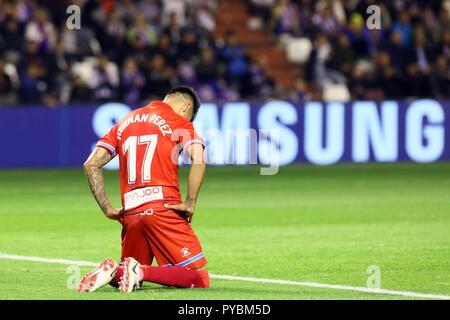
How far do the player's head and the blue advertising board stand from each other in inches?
548

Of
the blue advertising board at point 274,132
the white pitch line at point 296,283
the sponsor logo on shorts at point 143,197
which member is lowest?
the white pitch line at point 296,283

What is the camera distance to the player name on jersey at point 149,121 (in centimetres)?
1008

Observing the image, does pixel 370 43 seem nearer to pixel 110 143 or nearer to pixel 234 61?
pixel 234 61

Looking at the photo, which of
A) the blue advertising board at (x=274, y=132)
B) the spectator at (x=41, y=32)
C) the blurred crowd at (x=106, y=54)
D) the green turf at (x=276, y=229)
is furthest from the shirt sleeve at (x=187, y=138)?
the spectator at (x=41, y=32)

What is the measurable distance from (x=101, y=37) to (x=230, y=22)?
469cm

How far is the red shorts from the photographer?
32.4 feet

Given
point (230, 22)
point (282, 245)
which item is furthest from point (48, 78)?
point (282, 245)

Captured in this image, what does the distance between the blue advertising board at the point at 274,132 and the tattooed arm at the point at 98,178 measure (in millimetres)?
14143

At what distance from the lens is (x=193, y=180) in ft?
32.4

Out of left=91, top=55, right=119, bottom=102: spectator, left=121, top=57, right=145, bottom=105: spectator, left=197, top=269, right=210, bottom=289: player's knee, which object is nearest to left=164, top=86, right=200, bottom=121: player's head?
left=197, top=269, right=210, bottom=289: player's knee

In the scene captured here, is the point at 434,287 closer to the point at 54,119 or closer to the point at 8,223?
the point at 8,223

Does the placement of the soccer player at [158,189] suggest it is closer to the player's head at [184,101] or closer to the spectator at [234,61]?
the player's head at [184,101]

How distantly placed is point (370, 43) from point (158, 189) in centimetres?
2004

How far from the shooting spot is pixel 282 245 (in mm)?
13484
